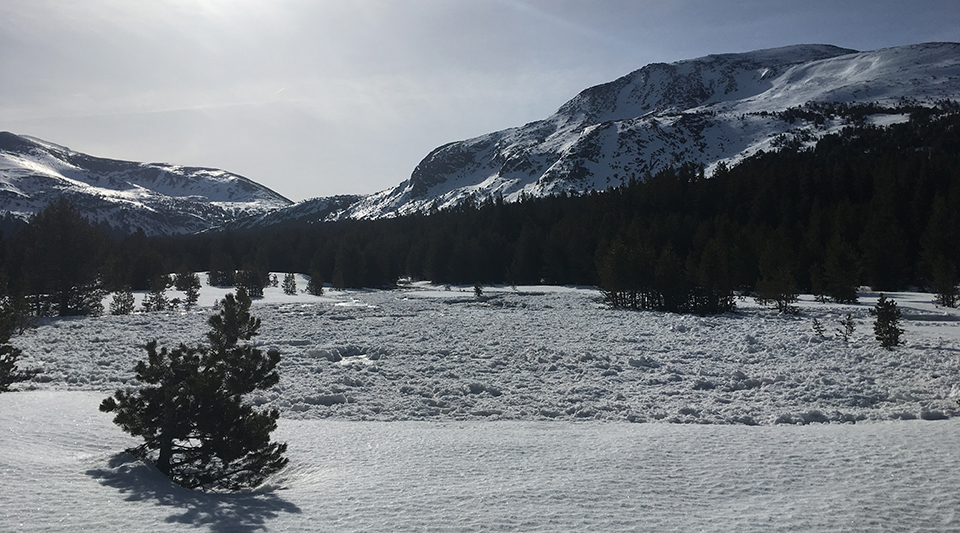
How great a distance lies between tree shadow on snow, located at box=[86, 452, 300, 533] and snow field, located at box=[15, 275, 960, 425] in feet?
16.4

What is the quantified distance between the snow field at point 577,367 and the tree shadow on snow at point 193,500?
16.4 ft

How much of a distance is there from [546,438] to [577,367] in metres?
7.53

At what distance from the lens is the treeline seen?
34.7 m

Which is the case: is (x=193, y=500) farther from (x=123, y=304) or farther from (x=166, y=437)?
(x=123, y=304)

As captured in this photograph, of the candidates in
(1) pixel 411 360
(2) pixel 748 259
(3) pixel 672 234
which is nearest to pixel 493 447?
(1) pixel 411 360

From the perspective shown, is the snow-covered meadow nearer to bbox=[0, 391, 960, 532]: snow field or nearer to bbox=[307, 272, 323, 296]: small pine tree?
bbox=[0, 391, 960, 532]: snow field

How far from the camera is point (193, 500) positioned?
600 centimetres

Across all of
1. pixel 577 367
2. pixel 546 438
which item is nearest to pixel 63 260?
pixel 577 367

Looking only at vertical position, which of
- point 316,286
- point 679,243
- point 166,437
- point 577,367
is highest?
point 679,243

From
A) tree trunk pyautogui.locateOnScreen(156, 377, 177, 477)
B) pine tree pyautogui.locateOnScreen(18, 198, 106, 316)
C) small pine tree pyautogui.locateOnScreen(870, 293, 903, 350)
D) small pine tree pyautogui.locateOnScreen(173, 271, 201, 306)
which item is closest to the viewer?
tree trunk pyautogui.locateOnScreen(156, 377, 177, 477)

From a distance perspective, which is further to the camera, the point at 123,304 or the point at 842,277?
the point at 842,277

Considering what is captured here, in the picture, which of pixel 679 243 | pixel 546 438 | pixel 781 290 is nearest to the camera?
pixel 546 438

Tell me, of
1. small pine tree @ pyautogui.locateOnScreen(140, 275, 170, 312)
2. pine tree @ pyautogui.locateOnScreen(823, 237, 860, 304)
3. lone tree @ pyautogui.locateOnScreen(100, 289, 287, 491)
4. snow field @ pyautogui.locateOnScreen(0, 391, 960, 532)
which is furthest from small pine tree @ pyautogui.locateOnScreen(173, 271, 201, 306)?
pine tree @ pyautogui.locateOnScreen(823, 237, 860, 304)

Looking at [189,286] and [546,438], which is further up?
[189,286]
